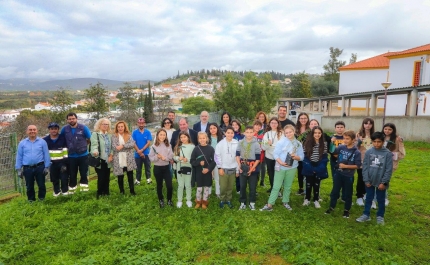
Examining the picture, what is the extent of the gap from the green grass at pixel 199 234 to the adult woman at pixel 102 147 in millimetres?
519

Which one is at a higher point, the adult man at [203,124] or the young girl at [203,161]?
the adult man at [203,124]

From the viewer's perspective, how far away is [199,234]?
4320 mm

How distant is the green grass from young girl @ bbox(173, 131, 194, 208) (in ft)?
1.53

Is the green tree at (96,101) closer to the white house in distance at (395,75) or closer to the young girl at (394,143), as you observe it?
the white house in distance at (395,75)

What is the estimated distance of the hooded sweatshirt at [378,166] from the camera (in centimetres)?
449

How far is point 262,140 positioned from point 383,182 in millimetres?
2252

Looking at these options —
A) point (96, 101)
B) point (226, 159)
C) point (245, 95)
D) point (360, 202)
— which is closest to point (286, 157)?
point (226, 159)

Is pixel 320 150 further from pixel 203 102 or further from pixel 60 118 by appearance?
pixel 203 102

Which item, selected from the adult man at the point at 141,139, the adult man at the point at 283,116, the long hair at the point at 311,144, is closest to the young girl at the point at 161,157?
the adult man at the point at 141,139

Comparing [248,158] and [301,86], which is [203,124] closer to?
[248,158]

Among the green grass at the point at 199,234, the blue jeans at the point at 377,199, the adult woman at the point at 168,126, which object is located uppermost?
the adult woman at the point at 168,126

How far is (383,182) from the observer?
451 centimetres

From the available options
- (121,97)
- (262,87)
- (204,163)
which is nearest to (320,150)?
(204,163)

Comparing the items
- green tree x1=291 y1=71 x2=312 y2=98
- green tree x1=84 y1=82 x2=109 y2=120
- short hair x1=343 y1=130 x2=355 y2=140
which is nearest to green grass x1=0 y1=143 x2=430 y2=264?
short hair x1=343 y1=130 x2=355 y2=140
